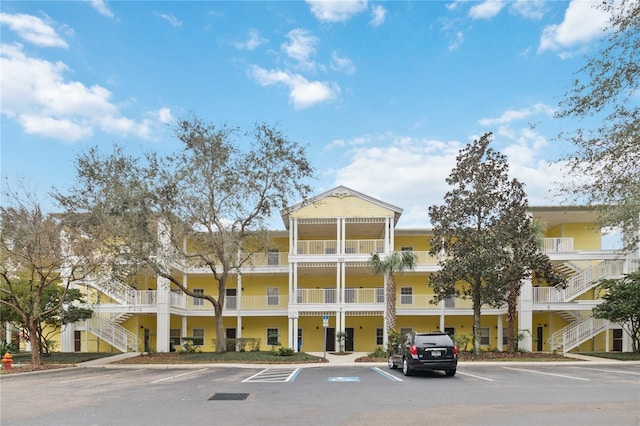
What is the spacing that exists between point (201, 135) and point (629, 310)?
2189 centimetres

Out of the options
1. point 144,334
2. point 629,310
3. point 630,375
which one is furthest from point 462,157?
point 144,334

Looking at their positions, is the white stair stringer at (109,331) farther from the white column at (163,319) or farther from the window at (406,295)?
the window at (406,295)

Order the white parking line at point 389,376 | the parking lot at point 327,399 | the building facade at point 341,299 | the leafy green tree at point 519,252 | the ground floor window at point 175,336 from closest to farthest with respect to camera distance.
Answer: the parking lot at point 327,399, the white parking line at point 389,376, the leafy green tree at point 519,252, the building facade at point 341,299, the ground floor window at point 175,336

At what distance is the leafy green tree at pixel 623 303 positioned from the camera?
25438 millimetres

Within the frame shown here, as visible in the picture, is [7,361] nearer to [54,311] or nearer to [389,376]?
[54,311]

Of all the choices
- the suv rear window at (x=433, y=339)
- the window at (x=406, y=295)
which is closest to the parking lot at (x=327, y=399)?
the suv rear window at (x=433, y=339)

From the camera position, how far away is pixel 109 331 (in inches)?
1209

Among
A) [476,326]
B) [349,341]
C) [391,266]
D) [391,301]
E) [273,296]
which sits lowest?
[349,341]

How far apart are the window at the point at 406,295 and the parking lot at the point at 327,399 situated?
14.7 meters

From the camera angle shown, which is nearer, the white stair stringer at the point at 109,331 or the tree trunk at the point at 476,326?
the tree trunk at the point at 476,326

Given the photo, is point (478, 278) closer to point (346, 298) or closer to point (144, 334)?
point (346, 298)

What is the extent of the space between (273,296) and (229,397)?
22000mm

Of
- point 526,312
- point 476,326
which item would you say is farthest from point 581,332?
point 476,326

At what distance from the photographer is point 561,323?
34000 millimetres
